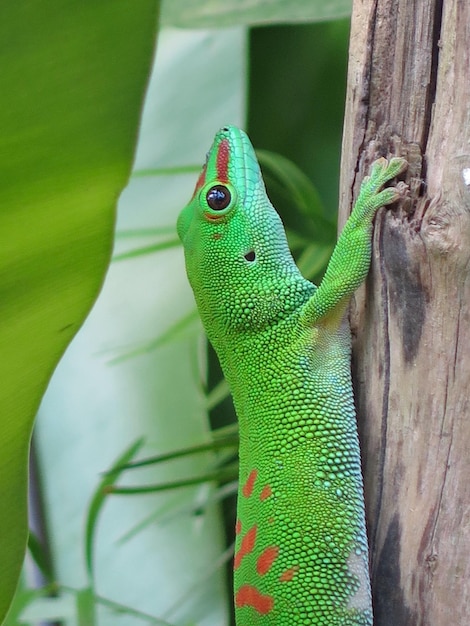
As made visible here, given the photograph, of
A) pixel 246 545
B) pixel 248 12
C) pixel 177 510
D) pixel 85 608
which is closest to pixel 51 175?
pixel 246 545

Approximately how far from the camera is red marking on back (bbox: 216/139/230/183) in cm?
130

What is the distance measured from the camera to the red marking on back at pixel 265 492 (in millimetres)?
1191

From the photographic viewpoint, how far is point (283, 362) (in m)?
1.24

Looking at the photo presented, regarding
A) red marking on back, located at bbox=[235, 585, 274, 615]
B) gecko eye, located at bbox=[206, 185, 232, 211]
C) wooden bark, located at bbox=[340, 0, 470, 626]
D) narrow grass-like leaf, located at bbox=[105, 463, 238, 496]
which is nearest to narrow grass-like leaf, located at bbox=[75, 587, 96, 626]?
narrow grass-like leaf, located at bbox=[105, 463, 238, 496]

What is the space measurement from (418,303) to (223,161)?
49 cm

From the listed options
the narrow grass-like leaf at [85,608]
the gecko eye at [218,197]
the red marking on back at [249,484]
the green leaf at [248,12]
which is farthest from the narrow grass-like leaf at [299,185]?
the narrow grass-like leaf at [85,608]

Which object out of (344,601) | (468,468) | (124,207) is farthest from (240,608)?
(124,207)

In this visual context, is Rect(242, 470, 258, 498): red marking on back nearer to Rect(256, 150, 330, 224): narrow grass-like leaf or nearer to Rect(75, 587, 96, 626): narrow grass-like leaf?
Rect(75, 587, 96, 626): narrow grass-like leaf

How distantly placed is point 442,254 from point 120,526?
143cm

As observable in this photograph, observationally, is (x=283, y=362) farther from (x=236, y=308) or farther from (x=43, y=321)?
(x=43, y=321)

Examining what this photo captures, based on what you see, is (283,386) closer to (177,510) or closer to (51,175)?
(51,175)

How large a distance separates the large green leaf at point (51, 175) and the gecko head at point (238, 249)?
0.39 metres

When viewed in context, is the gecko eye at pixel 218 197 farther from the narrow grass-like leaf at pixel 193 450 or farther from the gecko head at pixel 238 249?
the narrow grass-like leaf at pixel 193 450

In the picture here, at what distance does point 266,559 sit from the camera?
1182 mm
